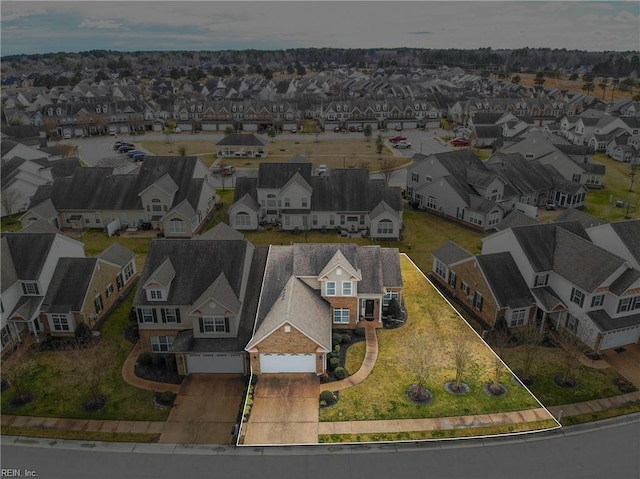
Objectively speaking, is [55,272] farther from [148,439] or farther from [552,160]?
[552,160]

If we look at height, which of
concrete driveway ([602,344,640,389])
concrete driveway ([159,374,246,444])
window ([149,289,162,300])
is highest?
window ([149,289,162,300])

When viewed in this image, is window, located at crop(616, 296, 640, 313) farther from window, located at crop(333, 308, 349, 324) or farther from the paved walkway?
window, located at crop(333, 308, 349, 324)

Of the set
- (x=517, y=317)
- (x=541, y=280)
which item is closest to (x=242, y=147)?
(x=541, y=280)

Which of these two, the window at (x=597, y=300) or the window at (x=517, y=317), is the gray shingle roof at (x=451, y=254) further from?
the window at (x=597, y=300)

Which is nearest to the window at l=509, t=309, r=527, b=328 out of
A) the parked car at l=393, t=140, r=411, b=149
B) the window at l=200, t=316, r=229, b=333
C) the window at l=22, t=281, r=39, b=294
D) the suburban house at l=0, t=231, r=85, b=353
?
the window at l=200, t=316, r=229, b=333

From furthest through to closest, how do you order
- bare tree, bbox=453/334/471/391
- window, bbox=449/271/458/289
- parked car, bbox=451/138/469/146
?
parked car, bbox=451/138/469/146 < window, bbox=449/271/458/289 < bare tree, bbox=453/334/471/391

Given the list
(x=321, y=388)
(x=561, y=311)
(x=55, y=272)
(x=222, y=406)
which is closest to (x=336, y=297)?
(x=321, y=388)
